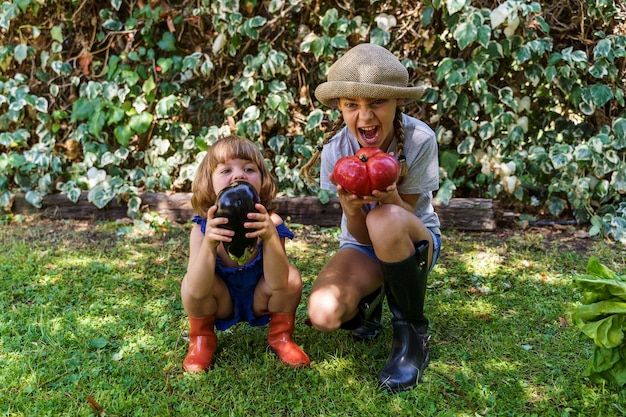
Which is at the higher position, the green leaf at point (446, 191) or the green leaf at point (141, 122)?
the green leaf at point (141, 122)

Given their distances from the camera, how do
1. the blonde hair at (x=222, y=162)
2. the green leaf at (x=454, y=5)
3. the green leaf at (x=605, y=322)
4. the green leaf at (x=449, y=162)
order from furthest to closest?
the green leaf at (x=449, y=162), the green leaf at (x=454, y=5), the blonde hair at (x=222, y=162), the green leaf at (x=605, y=322)

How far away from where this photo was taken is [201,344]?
229 cm

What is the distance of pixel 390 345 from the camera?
2457 millimetres

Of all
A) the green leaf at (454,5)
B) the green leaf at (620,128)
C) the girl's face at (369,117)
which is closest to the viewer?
the girl's face at (369,117)

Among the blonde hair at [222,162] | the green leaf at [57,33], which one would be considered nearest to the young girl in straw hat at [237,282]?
the blonde hair at [222,162]

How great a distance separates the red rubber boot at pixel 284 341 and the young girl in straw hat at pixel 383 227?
15 centimetres

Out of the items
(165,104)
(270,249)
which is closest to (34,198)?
(165,104)

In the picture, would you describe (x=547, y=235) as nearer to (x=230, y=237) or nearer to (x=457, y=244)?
(x=457, y=244)

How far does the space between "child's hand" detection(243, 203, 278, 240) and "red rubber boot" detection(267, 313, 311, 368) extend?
15.7 inches

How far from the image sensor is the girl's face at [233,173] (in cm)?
225

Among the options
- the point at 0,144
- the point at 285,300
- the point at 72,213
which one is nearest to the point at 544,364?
the point at 285,300

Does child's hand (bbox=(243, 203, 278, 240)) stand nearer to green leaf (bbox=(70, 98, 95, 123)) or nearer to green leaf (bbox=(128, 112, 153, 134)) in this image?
green leaf (bbox=(128, 112, 153, 134))

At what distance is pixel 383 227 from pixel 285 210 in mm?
2296

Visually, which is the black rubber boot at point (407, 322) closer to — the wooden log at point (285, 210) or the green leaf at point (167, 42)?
the wooden log at point (285, 210)
